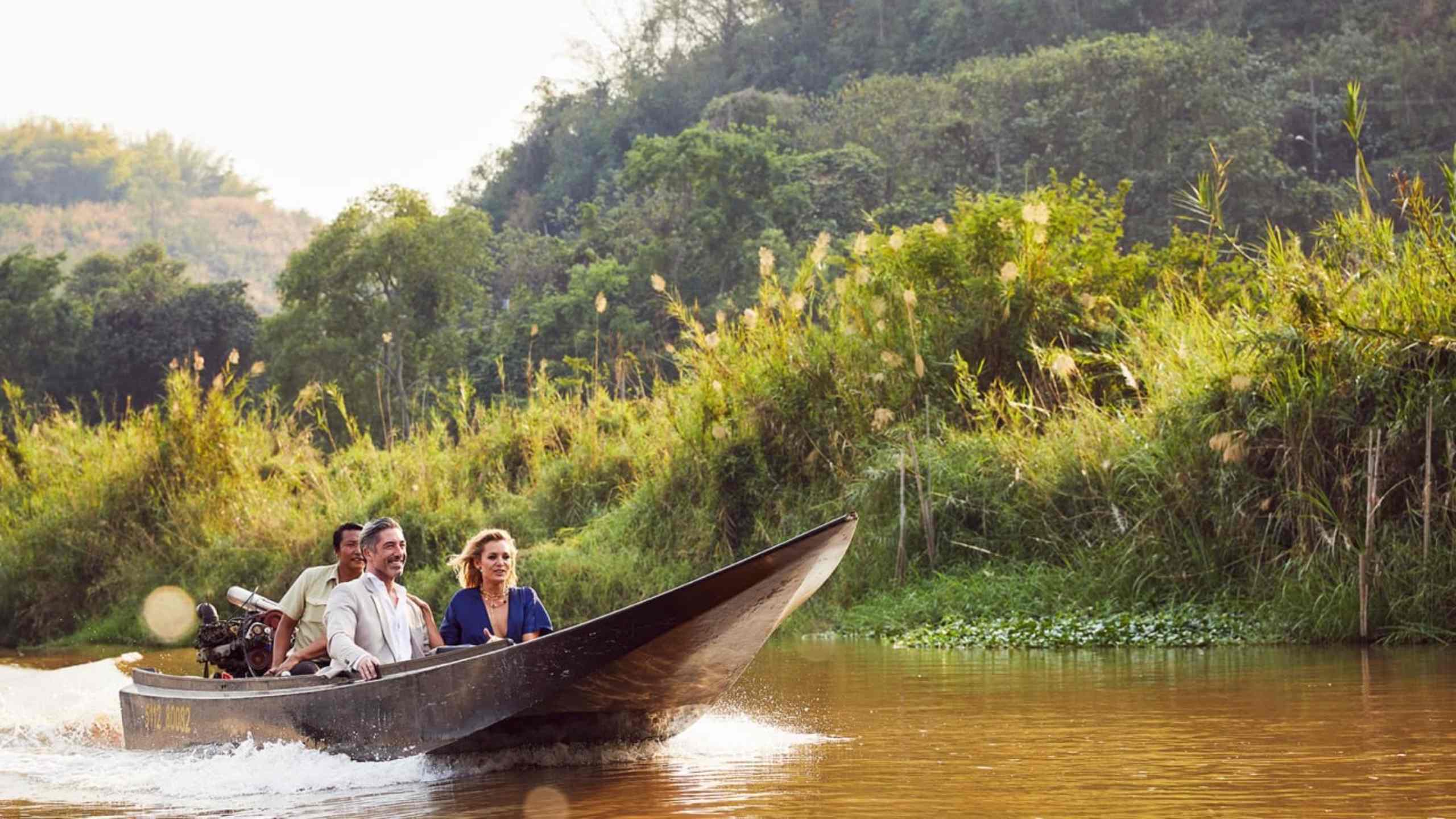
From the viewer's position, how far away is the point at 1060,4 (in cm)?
4262

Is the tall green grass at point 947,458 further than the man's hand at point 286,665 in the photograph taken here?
Yes

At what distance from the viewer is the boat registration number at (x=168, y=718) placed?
7.83 m

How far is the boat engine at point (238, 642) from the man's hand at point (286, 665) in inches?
14.4

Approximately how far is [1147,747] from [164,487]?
43.9 ft

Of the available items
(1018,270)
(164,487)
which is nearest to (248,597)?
(1018,270)

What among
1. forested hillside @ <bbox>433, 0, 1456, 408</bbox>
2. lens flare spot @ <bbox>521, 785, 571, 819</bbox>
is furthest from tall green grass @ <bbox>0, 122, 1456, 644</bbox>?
forested hillside @ <bbox>433, 0, 1456, 408</bbox>

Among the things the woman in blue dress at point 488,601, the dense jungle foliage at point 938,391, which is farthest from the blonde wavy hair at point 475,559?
the dense jungle foliage at point 938,391

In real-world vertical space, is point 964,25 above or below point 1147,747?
above

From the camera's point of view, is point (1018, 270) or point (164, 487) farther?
point (164, 487)

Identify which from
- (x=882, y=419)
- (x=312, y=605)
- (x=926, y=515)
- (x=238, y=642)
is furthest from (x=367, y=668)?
(x=882, y=419)

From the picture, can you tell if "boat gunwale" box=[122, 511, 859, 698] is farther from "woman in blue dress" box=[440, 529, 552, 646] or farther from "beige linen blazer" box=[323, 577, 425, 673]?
"woman in blue dress" box=[440, 529, 552, 646]

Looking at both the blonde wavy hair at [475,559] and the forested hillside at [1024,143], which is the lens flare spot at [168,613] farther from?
the forested hillside at [1024,143]

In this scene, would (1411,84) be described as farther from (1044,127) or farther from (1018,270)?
(1018,270)

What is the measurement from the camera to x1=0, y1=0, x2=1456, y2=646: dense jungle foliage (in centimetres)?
1091
